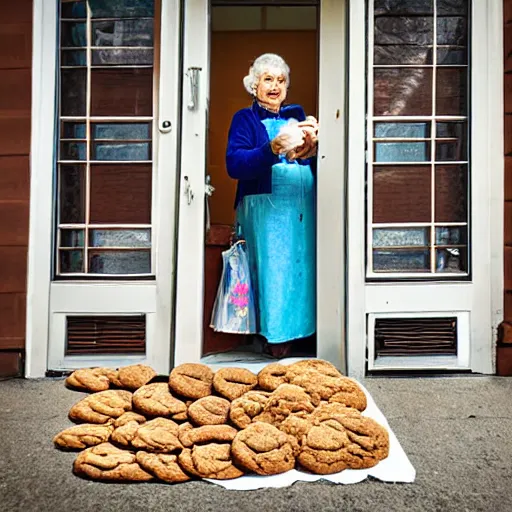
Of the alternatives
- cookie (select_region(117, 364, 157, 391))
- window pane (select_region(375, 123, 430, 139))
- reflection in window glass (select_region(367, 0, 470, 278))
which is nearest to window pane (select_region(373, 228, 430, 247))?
reflection in window glass (select_region(367, 0, 470, 278))

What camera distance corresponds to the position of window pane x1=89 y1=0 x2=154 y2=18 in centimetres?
243

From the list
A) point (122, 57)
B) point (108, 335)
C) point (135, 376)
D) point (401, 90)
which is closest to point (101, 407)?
point (135, 376)

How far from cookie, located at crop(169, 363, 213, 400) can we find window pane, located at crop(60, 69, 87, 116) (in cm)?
136

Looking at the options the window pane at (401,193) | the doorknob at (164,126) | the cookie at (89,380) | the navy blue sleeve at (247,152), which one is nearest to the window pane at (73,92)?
the doorknob at (164,126)

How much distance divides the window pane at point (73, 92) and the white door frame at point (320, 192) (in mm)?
505

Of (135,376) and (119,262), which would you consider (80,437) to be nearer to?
(135,376)

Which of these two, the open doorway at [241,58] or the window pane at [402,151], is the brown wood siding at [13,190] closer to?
the open doorway at [241,58]

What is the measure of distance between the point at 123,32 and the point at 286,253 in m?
1.37

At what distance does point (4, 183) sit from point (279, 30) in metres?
2.25

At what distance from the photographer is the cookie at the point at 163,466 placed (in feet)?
5.00

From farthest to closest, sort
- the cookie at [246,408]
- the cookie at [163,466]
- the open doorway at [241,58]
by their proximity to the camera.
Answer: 1. the open doorway at [241,58]
2. the cookie at [246,408]
3. the cookie at [163,466]

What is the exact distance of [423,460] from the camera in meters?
1.65

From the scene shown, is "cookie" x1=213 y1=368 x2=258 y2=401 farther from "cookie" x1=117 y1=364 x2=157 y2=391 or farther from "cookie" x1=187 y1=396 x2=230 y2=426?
"cookie" x1=117 y1=364 x2=157 y2=391

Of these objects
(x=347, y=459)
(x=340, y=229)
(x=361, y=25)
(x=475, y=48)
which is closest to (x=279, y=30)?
(x=361, y=25)
